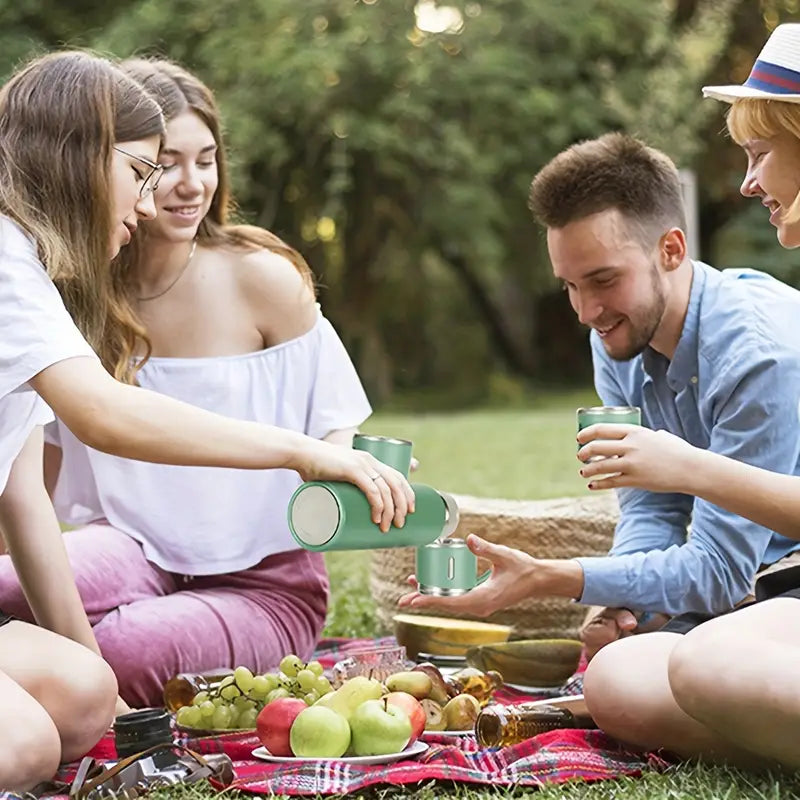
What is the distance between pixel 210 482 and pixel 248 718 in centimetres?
96

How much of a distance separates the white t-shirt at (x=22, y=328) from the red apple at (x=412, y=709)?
107 centimetres

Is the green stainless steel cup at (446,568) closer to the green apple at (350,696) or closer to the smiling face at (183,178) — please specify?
the green apple at (350,696)

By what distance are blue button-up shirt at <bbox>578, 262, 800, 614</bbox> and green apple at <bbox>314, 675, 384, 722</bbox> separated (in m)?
0.72

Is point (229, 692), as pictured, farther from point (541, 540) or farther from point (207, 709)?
point (541, 540)

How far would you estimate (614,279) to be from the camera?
389 cm

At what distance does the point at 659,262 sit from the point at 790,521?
1.05 meters

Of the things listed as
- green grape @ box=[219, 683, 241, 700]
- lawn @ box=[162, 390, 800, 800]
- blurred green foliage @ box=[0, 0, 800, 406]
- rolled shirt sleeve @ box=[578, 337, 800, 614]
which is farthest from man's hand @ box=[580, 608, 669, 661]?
blurred green foliage @ box=[0, 0, 800, 406]

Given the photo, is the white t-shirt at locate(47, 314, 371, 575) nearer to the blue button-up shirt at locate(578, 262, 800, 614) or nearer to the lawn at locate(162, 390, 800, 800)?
the blue button-up shirt at locate(578, 262, 800, 614)

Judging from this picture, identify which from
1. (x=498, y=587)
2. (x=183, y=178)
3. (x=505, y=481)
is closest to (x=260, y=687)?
(x=498, y=587)

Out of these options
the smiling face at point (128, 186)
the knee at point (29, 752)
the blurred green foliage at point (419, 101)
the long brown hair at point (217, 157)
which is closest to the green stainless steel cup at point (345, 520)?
the knee at point (29, 752)

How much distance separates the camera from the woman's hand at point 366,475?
120 inches

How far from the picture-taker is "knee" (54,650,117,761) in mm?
3199

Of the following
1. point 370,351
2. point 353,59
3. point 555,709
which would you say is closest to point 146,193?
point 555,709

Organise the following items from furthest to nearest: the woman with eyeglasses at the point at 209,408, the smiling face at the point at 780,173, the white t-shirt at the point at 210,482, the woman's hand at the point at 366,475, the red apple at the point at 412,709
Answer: the white t-shirt at the point at 210,482 < the woman with eyeglasses at the point at 209,408 < the red apple at the point at 412,709 < the smiling face at the point at 780,173 < the woman's hand at the point at 366,475
